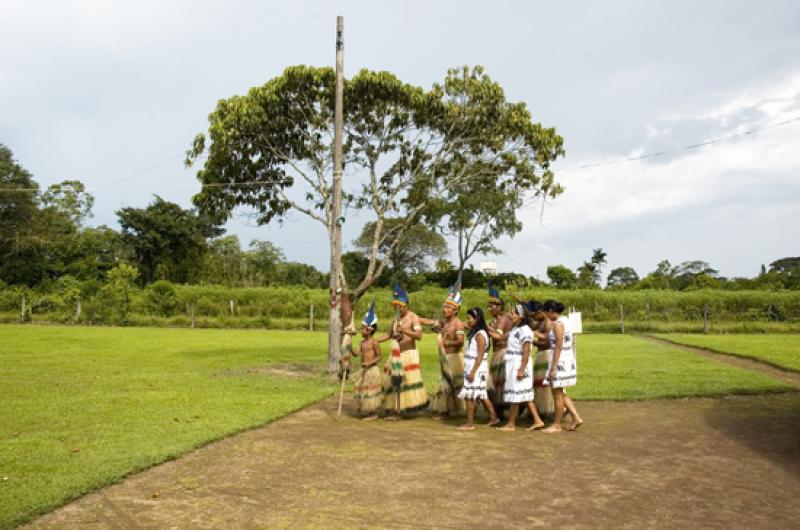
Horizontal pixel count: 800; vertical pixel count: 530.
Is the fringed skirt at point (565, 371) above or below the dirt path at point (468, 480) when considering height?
above

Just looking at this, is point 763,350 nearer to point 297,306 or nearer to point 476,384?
point 476,384

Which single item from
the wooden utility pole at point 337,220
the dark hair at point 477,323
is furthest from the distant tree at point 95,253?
the dark hair at point 477,323

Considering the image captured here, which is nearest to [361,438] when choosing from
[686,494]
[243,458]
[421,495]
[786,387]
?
[243,458]

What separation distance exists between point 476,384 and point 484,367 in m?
0.28

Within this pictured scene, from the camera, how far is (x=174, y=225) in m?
49.4

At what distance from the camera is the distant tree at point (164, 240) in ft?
161

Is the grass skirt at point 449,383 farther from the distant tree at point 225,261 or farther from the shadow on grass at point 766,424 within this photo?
the distant tree at point 225,261

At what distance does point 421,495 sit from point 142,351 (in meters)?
15.8

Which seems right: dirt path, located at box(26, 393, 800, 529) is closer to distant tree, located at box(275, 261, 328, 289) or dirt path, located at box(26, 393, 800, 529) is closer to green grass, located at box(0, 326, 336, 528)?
green grass, located at box(0, 326, 336, 528)

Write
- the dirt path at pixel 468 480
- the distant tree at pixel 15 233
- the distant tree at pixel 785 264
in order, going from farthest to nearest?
1. the distant tree at pixel 785 264
2. the distant tree at pixel 15 233
3. the dirt path at pixel 468 480

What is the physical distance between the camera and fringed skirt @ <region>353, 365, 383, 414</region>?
364 inches

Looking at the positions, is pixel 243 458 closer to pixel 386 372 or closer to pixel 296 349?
pixel 386 372

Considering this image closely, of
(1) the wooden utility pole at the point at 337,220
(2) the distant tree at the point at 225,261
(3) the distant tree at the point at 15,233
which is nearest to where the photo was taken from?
(1) the wooden utility pole at the point at 337,220

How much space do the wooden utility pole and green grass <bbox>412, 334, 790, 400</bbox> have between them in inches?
83.5
